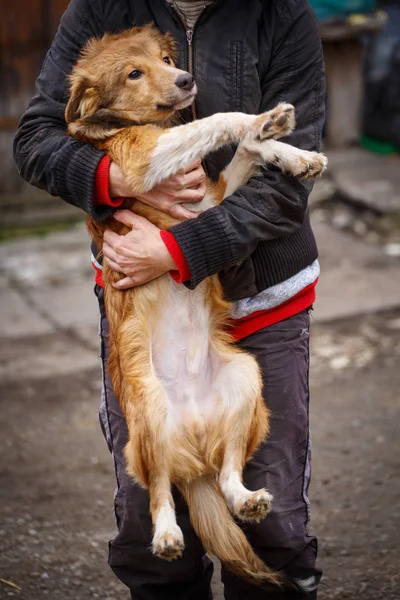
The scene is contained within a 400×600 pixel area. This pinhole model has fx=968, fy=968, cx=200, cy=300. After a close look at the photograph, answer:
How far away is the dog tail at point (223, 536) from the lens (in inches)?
114

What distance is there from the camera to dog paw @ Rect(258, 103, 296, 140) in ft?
9.29

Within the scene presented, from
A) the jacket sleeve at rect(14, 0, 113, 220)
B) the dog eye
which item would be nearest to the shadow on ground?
the jacket sleeve at rect(14, 0, 113, 220)

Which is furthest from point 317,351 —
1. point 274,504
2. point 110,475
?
point 274,504

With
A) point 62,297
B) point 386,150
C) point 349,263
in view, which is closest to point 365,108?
point 386,150

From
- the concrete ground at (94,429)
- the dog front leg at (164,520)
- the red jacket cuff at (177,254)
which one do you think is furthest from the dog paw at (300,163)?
the concrete ground at (94,429)

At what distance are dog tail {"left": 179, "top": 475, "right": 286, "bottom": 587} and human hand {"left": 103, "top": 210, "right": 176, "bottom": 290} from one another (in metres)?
0.66

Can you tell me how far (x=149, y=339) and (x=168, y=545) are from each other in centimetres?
66

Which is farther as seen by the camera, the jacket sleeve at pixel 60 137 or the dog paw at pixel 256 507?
the jacket sleeve at pixel 60 137

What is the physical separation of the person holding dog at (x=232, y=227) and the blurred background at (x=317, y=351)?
841 millimetres

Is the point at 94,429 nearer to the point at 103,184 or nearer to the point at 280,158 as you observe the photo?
the point at 103,184

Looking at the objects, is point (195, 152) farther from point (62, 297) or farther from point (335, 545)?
point (62, 297)

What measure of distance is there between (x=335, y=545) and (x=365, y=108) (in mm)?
5736

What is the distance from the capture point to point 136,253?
2902 millimetres

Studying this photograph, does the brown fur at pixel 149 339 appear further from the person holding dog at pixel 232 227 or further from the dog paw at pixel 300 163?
the dog paw at pixel 300 163
